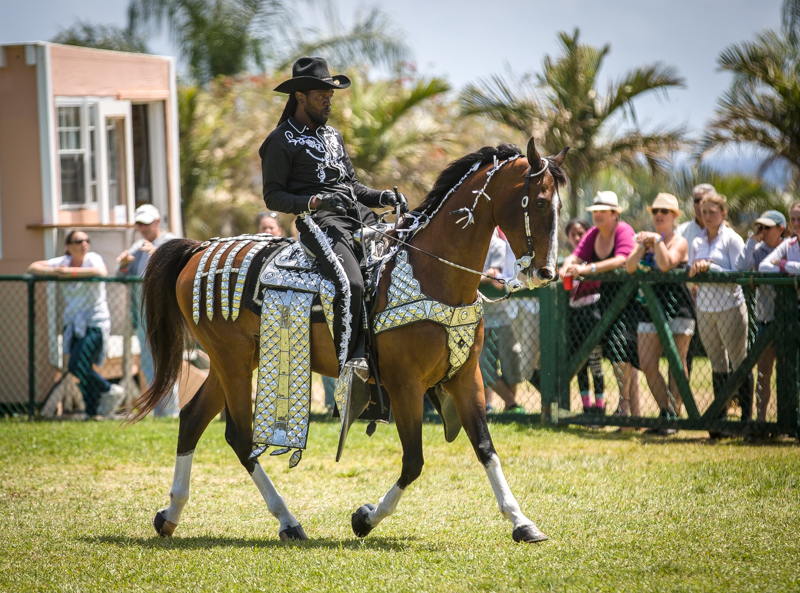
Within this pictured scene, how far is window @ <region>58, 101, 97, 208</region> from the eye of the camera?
11.8 metres

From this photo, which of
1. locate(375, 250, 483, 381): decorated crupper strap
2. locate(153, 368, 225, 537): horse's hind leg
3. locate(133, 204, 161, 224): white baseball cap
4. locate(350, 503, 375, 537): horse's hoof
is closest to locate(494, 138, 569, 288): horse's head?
locate(375, 250, 483, 381): decorated crupper strap

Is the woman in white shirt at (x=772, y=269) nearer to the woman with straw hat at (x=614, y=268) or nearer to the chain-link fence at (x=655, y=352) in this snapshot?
the chain-link fence at (x=655, y=352)

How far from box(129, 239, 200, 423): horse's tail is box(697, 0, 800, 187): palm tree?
10313mm

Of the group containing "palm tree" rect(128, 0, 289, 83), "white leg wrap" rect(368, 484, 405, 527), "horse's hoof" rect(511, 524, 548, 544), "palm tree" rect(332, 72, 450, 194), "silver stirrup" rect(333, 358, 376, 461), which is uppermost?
"palm tree" rect(128, 0, 289, 83)

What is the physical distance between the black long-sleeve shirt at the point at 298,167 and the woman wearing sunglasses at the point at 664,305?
12.9ft

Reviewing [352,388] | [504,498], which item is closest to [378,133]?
[352,388]

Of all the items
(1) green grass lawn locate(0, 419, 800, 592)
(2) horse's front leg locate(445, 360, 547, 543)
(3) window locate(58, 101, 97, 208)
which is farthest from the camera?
(3) window locate(58, 101, 97, 208)

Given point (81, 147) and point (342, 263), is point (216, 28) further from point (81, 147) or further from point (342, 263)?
point (342, 263)

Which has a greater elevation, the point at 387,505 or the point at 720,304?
the point at 720,304

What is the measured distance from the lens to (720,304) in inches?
342

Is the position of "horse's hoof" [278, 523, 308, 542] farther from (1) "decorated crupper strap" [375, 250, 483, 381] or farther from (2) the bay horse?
(1) "decorated crupper strap" [375, 250, 483, 381]

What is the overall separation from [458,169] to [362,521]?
235 centimetres

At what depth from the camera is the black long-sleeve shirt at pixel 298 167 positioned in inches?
226

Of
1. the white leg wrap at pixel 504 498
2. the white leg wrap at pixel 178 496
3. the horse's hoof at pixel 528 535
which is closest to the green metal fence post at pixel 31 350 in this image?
the white leg wrap at pixel 178 496
